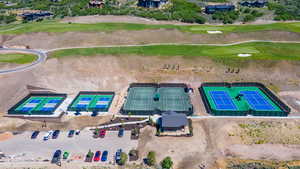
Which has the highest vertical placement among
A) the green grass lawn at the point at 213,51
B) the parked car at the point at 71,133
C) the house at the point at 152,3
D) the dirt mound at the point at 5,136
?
the house at the point at 152,3

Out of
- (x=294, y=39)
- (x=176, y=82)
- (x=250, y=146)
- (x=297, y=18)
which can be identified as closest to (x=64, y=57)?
(x=176, y=82)

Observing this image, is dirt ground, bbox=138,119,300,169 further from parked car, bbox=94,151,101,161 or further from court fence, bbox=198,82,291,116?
parked car, bbox=94,151,101,161

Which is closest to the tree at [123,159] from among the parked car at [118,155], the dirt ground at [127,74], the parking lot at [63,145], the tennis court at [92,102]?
the parked car at [118,155]

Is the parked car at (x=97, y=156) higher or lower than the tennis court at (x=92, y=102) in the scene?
lower

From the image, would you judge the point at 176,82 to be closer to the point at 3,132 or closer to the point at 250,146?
the point at 250,146

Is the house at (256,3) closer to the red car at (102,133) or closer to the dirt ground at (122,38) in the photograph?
the dirt ground at (122,38)

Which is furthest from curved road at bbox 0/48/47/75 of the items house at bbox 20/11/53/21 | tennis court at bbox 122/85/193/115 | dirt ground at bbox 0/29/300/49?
house at bbox 20/11/53/21

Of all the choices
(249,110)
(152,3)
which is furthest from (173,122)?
(152,3)
